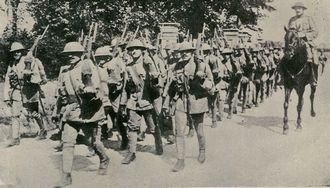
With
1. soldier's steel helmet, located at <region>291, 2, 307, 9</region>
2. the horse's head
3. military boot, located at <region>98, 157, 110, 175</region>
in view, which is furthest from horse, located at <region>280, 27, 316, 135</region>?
military boot, located at <region>98, 157, 110, 175</region>

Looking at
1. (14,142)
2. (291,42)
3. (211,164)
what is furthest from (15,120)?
(291,42)

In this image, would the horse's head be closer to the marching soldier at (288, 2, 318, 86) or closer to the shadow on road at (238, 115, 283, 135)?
the marching soldier at (288, 2, 318, 86)

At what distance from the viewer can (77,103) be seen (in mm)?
7332

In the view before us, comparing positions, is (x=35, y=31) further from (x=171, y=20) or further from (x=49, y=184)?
(x=49, y=184)

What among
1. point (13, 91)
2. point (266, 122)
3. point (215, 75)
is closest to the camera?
point (13, 91)

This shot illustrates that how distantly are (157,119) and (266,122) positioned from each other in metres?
3.73

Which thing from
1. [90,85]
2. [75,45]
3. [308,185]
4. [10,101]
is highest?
[75,45]

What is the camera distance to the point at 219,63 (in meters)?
12.7

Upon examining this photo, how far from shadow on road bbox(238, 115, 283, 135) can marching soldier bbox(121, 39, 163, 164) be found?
3.15m

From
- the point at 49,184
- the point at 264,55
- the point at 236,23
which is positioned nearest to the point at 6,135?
the point at 49,184

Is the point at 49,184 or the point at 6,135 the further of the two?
the point at 6,135

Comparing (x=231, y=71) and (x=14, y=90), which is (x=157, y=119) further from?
(x=231, y=71)

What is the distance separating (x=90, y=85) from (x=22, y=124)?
5005 mm

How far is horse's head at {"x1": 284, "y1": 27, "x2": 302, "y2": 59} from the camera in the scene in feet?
35.7
